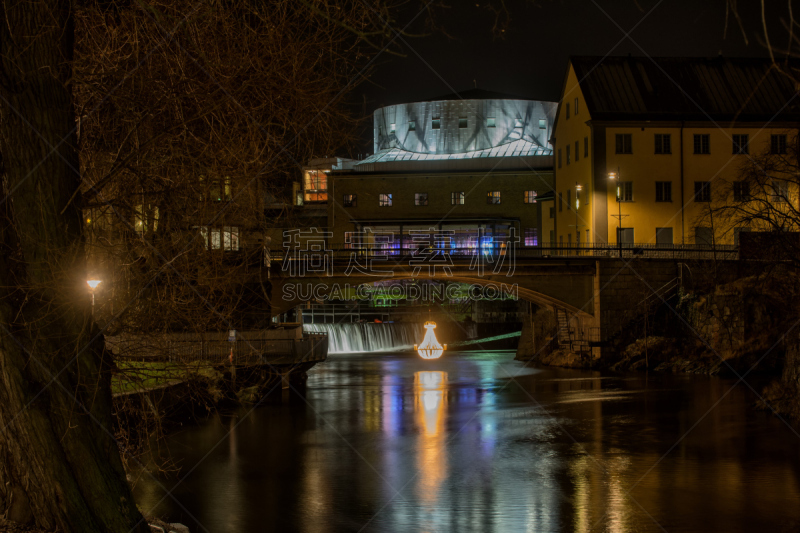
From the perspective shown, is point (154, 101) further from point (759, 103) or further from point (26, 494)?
point (759, 103)

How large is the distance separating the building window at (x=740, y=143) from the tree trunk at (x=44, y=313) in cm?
4423

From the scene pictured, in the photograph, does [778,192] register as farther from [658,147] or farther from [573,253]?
[658,147]

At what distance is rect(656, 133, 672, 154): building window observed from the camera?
1743 inches

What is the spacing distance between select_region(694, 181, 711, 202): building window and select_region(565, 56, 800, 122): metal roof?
369 cm

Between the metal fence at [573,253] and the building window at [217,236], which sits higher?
the metal fence at [573,253]

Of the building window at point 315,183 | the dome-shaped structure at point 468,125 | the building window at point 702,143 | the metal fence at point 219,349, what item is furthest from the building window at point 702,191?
the dome-shaped structure at point 468,125

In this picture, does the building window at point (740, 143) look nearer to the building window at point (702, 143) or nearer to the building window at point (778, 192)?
the building window at point (702, 143)

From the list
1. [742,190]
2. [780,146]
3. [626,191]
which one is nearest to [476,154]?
[626,191]

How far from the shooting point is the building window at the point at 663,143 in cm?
4428

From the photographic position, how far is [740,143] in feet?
147

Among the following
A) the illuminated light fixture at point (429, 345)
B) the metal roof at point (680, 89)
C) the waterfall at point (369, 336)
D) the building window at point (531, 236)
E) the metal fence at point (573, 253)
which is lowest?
the waterfall at point (369, 336)

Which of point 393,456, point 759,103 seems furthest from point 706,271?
point 393,456

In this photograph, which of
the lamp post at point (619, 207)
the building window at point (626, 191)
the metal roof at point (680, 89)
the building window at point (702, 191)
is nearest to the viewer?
the lamp post at point (619, 207)

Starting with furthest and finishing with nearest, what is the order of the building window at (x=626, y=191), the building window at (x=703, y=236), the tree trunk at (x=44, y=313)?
the building window at (x=626, y=191)
the building window at (x=703, y=236)
the tree trunk at (x=44, y=313)
